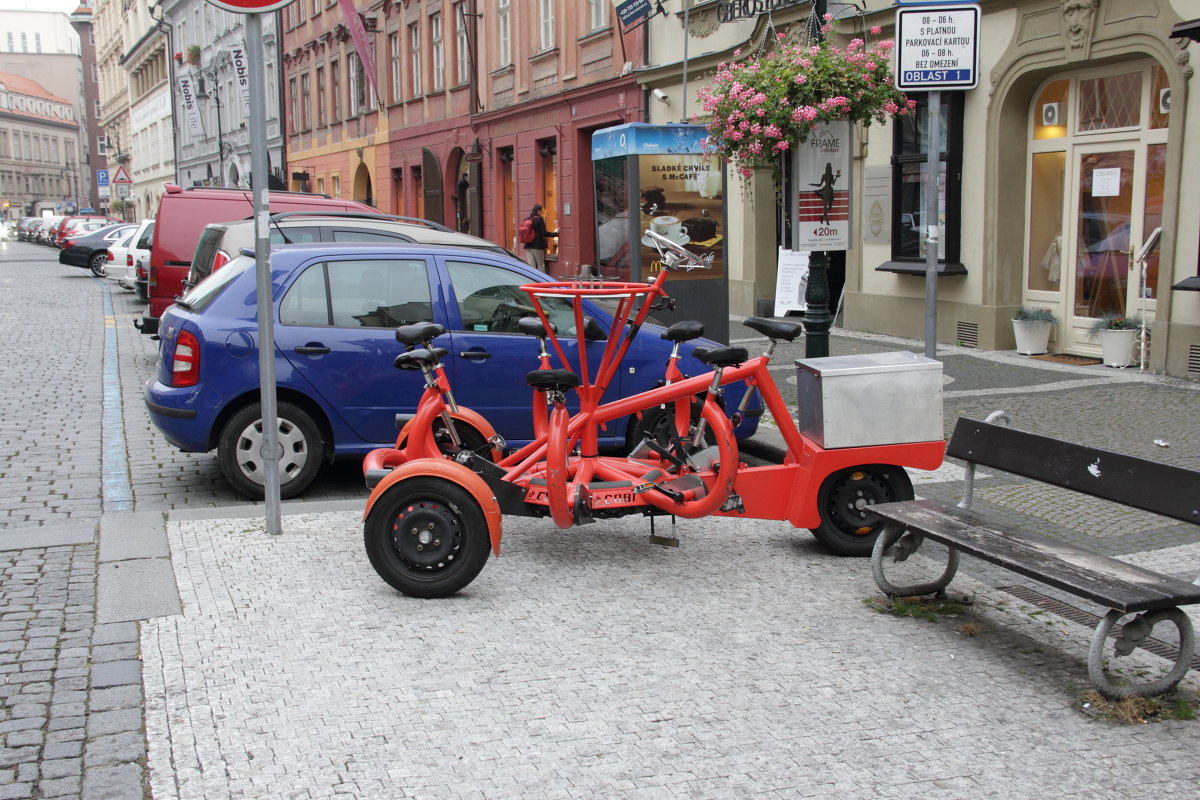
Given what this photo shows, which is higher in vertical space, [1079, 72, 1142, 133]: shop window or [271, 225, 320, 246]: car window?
[1079, 72, 1142, 133]: shop window

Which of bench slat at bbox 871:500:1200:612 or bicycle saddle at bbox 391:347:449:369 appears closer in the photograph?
bench slat at bbox 871:500:1200:612

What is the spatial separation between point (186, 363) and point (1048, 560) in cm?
523

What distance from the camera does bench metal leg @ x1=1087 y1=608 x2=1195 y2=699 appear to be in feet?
13.4

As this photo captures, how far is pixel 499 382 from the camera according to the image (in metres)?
7.88

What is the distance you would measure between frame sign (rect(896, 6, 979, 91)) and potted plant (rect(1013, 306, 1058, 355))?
22.3 feet

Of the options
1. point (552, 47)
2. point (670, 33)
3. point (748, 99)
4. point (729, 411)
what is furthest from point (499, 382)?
point (552, 47)

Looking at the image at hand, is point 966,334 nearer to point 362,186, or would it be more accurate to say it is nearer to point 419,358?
point 419,358

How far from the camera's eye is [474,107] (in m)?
30.9

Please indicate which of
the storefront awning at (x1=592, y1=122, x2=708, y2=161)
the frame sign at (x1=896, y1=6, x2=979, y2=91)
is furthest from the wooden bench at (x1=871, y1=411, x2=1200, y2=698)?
the storefront awning at (x1=592, y1=122, x2=708, y2=161)

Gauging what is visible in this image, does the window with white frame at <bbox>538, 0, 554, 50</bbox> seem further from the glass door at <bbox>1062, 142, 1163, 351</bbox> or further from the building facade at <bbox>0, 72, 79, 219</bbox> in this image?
the building facade at <bbox>0, 72, 79, 219</bbox>

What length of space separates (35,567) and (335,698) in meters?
2.48

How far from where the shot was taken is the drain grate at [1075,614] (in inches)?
182

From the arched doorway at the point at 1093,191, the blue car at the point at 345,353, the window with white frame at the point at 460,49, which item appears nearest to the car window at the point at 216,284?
the blue car at the point at 345,353

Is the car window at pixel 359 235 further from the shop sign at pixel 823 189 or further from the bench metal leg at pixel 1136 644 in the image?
the bench metal leg at pixel 1136 644
